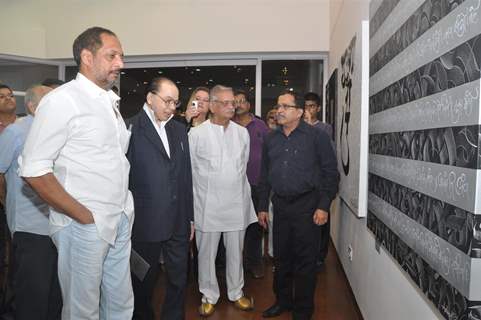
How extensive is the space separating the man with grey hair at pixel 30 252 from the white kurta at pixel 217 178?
1074 millimetres

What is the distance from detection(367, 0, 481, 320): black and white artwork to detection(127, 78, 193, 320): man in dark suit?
3.78ft

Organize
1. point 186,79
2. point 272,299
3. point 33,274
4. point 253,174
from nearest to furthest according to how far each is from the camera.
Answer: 1. point 33,274
2. point 272,299
3. point 253,174
4. point 186,79

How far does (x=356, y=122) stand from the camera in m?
2.62

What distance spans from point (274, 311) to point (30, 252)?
1.65 m

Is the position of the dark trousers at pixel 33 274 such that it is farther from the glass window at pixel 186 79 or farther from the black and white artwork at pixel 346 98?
the glass window at pixel 186 79

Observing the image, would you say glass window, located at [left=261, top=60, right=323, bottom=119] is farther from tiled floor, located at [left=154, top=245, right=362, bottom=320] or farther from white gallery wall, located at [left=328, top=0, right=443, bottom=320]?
tiled floor, located at [left=154, top=245, right=362, bottom=320]

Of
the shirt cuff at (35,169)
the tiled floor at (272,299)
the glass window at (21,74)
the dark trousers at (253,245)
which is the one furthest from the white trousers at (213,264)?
the glass window at (21,74)

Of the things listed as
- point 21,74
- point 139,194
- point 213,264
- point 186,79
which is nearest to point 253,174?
point 213,264

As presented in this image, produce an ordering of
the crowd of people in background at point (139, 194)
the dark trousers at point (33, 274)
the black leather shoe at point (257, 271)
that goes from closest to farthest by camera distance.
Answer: the crowd of people in background at point (139, 194)
the dark trousers at point (33, 274)
the black leather shoe at point (257, 271)

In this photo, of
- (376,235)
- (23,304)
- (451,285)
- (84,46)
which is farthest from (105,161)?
(376,235)

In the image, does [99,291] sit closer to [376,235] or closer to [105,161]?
[105,161]

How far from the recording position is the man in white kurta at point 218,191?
9.45ft

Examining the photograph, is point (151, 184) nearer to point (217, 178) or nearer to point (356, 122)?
point (217, 178)

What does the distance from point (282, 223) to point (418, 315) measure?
1268mm
